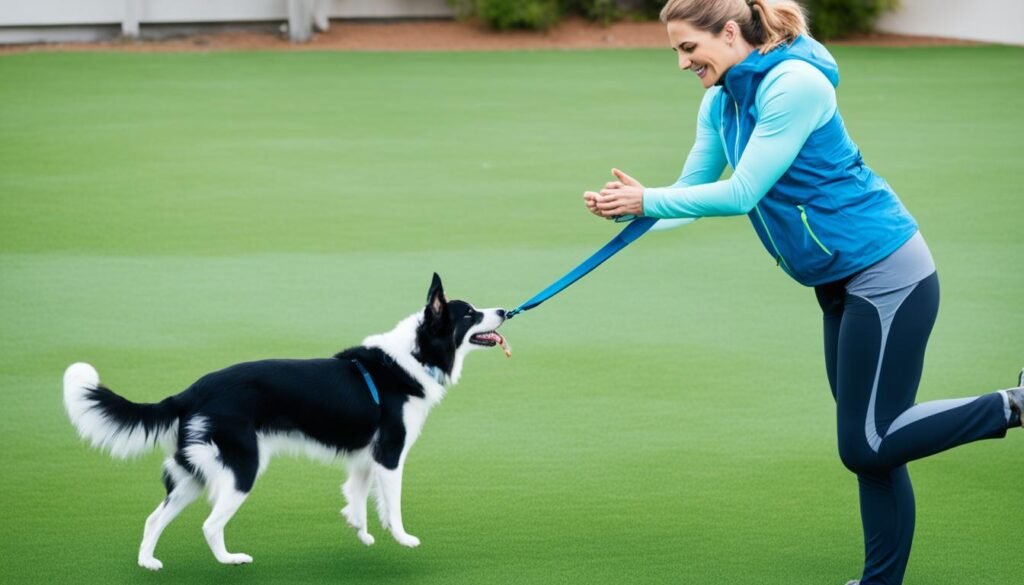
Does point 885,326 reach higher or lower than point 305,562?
higher

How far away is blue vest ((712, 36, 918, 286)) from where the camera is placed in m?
3.76

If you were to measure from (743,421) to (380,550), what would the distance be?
2.01 metres

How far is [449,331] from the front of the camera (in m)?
4.73

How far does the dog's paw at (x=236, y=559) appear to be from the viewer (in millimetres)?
4391

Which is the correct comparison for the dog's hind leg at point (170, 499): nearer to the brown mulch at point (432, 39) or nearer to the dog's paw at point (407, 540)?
the dog's paw at point (407, 540)

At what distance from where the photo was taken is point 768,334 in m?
7.27

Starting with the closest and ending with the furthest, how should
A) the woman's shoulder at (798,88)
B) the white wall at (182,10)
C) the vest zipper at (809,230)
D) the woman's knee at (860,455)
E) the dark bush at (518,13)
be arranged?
the woman's shoulder at (798,88) < the vest zipper at (809,230) < the woman's knee at (860,455) < the white wall at (182,10) < the dark bush at (518,13)

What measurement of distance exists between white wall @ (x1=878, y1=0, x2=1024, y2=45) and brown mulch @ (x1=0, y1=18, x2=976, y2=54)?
24 cm

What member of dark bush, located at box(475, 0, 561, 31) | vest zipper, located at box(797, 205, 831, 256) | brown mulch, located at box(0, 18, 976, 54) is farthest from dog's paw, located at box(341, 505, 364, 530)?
dark bush, located at box(475, 0, 561, 31)

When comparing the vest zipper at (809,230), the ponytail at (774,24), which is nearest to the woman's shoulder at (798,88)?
the ponytail at (774,24)

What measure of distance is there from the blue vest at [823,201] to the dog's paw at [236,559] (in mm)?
2035

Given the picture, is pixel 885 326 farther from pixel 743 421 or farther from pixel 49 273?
pixel 49 273

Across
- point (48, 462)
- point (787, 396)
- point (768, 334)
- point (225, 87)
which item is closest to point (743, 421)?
point (787, 396)

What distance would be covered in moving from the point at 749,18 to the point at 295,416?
1.93m
